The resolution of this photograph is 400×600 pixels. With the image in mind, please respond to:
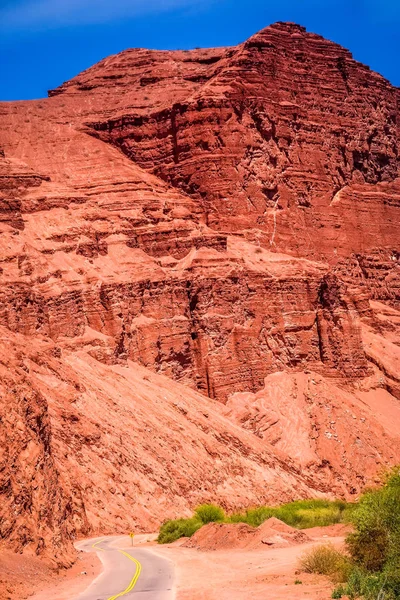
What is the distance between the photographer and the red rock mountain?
63000 mm

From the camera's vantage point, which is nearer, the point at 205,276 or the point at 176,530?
the point at 176,530

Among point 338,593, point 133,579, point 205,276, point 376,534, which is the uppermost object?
point 205,276

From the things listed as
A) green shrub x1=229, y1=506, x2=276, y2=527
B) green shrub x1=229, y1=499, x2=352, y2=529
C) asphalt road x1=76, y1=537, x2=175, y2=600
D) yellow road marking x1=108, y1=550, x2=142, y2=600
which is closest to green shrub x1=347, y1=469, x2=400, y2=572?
asphalt road x1=76, y1=537, x2=175, y2=600

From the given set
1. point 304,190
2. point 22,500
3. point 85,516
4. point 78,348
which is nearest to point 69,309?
point 78,348

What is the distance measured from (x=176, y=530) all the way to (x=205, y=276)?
33612mm

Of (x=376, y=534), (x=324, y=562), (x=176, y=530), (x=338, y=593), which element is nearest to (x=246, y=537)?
(x=176, y=530)

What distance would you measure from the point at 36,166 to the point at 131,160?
Result: 28.0ft

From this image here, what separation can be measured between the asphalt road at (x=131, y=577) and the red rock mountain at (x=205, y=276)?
2.31 metres

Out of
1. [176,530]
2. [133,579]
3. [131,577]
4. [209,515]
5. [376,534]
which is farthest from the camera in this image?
[209,515]

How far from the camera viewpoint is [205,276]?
80188 millimetres

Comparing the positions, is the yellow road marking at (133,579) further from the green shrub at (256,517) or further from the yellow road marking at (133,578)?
the green shrub at (256,517)

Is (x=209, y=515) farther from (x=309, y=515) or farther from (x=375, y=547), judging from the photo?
(x=375, y=547)

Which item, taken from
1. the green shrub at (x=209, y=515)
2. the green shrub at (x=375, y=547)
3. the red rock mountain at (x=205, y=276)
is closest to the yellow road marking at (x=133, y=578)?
the red rock mountain at (x=205, y=276)

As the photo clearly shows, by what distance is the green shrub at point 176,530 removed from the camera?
156 feet
